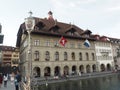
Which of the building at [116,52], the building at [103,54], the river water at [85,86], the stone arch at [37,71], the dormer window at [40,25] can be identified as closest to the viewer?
the river water at [85,86]

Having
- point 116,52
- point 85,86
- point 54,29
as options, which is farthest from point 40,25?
point 116,52

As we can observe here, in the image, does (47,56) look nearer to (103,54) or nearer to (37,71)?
(37,71)

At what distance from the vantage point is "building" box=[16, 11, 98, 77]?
4691 centimetres

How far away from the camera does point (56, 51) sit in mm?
50781

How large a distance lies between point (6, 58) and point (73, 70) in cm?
6656

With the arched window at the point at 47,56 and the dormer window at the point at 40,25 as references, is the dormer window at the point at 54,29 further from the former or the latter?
the arched window at the point at 47,56

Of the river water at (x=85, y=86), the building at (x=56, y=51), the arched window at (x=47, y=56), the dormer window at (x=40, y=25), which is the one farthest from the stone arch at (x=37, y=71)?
the river water at (x=85, y=86)

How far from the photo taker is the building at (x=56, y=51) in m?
46.9

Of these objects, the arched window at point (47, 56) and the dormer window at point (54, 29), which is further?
the dormer window at point (54, 29)

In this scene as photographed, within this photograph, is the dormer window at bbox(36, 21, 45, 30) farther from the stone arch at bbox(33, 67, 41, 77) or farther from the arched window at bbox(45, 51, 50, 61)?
the stone arch at bbox(33, 67, 41, 77)

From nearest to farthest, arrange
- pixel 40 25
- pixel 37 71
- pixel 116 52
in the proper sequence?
pixel 37 71
pixel 40 25
pixel 116 52

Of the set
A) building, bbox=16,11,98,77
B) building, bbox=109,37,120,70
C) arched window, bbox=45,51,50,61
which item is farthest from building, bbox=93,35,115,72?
arched window, bbox=45,51,50,61

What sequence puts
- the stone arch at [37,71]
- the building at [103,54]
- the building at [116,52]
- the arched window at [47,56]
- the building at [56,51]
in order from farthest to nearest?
the building at [116,52], the building at [103,54], the arched window at [47,56], the building at [56,51], the stone arch at [37,71]

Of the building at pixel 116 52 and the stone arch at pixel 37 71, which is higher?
the building at pixel 116 52
